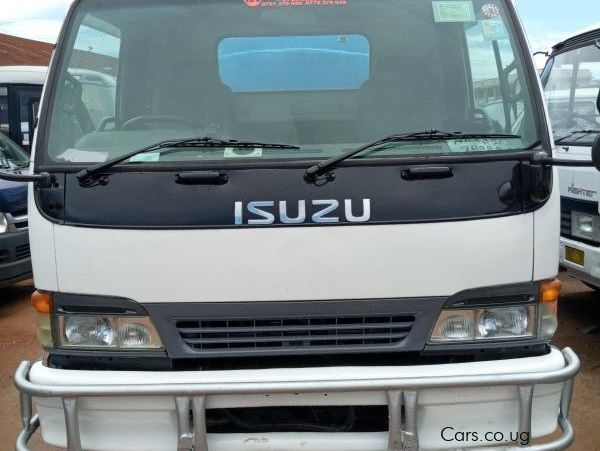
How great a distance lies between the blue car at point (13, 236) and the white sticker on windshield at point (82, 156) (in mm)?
3829

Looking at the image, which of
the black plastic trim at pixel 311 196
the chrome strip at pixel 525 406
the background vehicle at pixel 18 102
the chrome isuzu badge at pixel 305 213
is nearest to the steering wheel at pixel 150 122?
the black plastic trim at pixel 311 196

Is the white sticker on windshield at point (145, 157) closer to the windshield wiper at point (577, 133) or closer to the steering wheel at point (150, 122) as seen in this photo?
the steering wheel at point (150, 122)

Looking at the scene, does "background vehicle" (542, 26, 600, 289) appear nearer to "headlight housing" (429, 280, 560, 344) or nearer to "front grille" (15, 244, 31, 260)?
"headlight housing" (429, 280, 560, 344)

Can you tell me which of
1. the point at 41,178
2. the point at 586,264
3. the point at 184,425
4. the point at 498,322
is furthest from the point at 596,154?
the point at 586,264

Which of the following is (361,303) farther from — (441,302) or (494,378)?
(494,378)

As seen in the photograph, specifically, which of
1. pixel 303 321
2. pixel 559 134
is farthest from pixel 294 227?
pixel 559 134

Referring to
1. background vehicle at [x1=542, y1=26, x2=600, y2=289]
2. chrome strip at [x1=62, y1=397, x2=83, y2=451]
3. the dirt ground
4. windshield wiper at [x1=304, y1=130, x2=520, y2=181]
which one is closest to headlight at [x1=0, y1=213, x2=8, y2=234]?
the dirt ground

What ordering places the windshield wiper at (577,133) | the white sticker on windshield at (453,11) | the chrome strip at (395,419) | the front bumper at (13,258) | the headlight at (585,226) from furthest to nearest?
1. the front bumper at (13,258)
2. the windshield wiper at (577,133)
3. the headlight at (585,226)
4. the white sticker on windshield at (453,11)
5. the chrome strip at (395,419)

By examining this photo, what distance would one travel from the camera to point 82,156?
2.96 m

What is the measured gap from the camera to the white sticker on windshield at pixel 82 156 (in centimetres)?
292

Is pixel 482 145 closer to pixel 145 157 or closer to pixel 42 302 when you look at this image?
pixel 145 157

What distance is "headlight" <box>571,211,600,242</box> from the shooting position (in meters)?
5.28

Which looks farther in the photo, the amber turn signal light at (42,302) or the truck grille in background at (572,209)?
the truck grille in background at (572,209)

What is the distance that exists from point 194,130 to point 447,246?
3.92 feet
